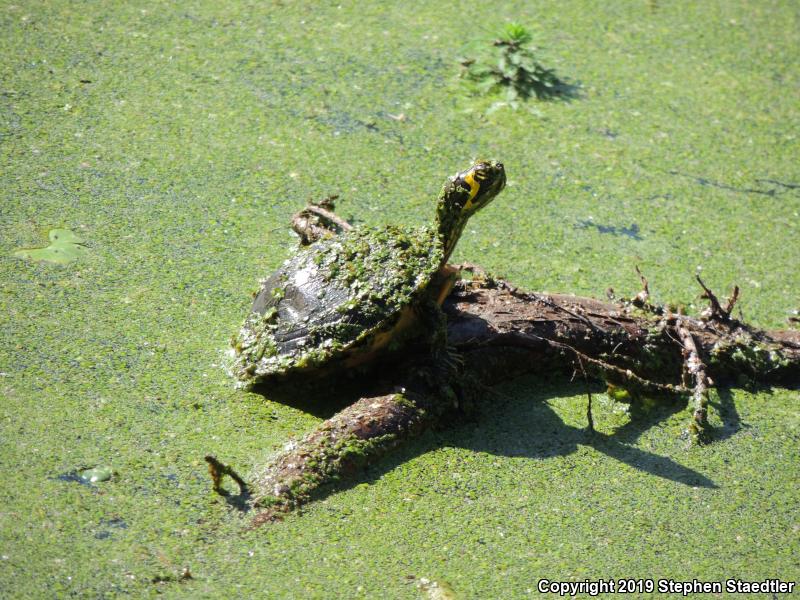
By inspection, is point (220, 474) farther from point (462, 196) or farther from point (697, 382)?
point (697, 382)

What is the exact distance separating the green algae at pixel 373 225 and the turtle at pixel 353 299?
6.8 inches

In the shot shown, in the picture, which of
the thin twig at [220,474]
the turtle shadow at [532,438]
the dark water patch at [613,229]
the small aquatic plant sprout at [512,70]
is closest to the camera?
the thin twig at [220,474]

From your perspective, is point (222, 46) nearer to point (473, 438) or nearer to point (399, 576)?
point (473, 438)

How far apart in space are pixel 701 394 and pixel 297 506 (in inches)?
55.9

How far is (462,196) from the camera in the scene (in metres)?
2.96

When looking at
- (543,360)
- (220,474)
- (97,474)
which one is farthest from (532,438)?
(97,474)

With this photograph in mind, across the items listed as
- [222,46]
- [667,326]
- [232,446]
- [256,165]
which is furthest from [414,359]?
[222,46]

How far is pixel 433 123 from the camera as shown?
4.20m

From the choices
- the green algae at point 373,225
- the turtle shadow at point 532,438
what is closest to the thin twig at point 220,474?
the green algae at point 373,225

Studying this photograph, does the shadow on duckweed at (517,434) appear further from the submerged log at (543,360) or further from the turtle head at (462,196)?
the turtle head at (462,196)

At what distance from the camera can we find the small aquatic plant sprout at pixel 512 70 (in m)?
4.47

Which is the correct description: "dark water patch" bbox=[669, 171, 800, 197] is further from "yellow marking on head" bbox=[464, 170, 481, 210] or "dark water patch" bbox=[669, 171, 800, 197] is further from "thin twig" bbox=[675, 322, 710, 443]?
"yellow marking on head" bbox=[464, 170, 481, 210]

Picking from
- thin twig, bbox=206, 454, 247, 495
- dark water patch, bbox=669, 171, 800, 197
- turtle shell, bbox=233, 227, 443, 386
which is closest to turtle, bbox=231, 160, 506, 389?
turtle shell, bbox=233, 227, 443, 386

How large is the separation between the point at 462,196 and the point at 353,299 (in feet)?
1.80
